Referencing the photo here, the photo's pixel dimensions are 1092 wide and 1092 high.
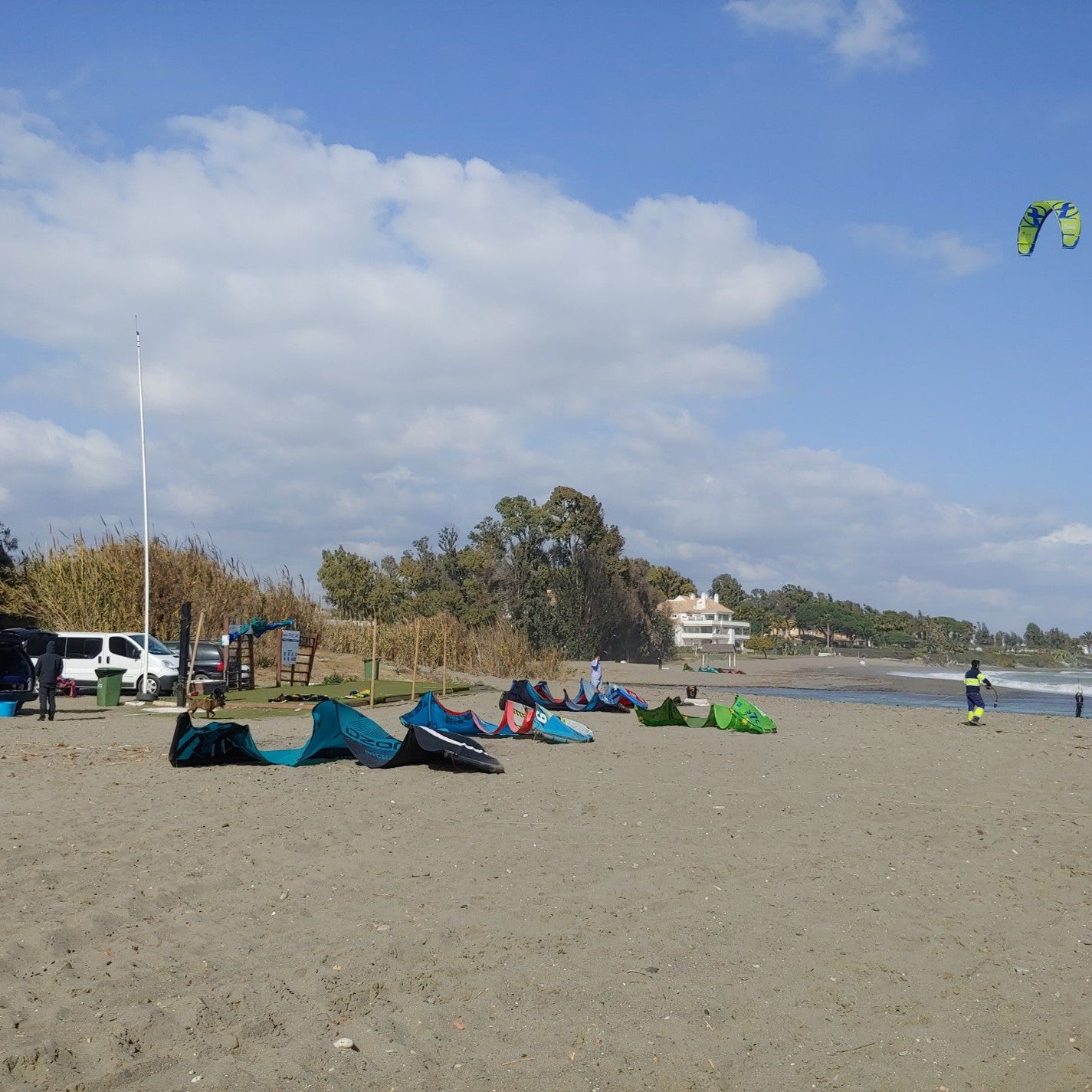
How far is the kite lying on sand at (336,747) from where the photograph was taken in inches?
497

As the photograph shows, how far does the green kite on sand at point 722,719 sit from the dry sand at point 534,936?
23.0 feet

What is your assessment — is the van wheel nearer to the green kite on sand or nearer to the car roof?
the car roof

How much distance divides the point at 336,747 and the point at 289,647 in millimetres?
15416

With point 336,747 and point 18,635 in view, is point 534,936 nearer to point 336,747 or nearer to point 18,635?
point 336,747

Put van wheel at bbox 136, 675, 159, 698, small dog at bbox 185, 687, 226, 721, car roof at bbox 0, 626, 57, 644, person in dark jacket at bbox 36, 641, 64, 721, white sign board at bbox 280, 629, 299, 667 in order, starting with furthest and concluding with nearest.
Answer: white sign board at bbox 280, 629, 299, 667
van wheel at bbox 136, 675, 159, 698
car roof at bbox 0, 626, 57, 644
small dog at bbox 185, 687, 226, 721
person in dark jacket at bbox 36, 641, 64, 721

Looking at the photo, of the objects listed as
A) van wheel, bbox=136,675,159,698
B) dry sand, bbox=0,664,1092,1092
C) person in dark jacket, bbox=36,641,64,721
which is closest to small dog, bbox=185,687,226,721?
person in dark jacket, bbox=36,641,64,721

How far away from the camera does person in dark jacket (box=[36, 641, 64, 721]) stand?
64.5 ft

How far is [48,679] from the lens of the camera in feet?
64.4

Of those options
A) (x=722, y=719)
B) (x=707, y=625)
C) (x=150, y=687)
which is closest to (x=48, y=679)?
(x=150, y=687)

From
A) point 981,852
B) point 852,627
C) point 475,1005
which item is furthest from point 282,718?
point 852,627

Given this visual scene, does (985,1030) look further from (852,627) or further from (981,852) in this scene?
(852,627)

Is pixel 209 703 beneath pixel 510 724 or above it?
beneath

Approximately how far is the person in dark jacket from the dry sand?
817 cm

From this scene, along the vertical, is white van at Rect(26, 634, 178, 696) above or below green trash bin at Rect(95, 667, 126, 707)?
above
